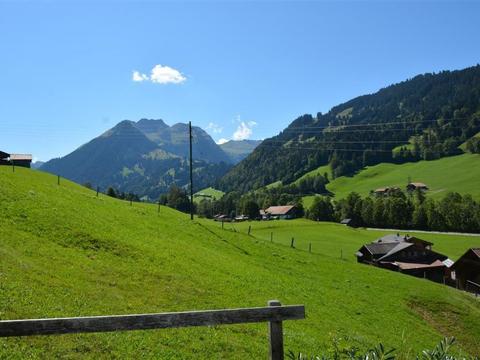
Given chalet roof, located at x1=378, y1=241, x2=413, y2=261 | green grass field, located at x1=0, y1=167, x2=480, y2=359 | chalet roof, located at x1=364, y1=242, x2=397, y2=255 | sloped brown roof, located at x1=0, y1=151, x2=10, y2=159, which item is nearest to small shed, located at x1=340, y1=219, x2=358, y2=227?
→ chalet roof, located at x1=364, y1=242, x2=397, y2=255

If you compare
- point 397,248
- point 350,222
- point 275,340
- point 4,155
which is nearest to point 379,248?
point 397,248

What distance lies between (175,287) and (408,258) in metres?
85.5

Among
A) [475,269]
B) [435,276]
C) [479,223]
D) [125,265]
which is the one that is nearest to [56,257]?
[125,265]

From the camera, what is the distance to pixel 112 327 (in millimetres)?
7340

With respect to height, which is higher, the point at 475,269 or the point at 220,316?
the point at 220,316

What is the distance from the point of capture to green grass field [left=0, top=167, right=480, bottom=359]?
1642 centimetres

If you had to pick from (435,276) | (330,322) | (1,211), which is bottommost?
(435,276)

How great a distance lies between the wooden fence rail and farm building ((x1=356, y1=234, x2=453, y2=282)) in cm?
9215

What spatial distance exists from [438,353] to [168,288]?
19109mm

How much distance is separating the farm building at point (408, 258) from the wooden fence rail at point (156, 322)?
3628 inches

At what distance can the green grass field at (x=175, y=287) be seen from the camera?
16422 millimetres

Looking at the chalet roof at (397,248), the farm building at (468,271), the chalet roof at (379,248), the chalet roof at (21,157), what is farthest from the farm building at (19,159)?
the farm building at (468,271)

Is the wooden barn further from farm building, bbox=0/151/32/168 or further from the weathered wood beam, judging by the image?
the weathered wood beam

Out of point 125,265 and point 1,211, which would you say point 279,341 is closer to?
point 125,265
